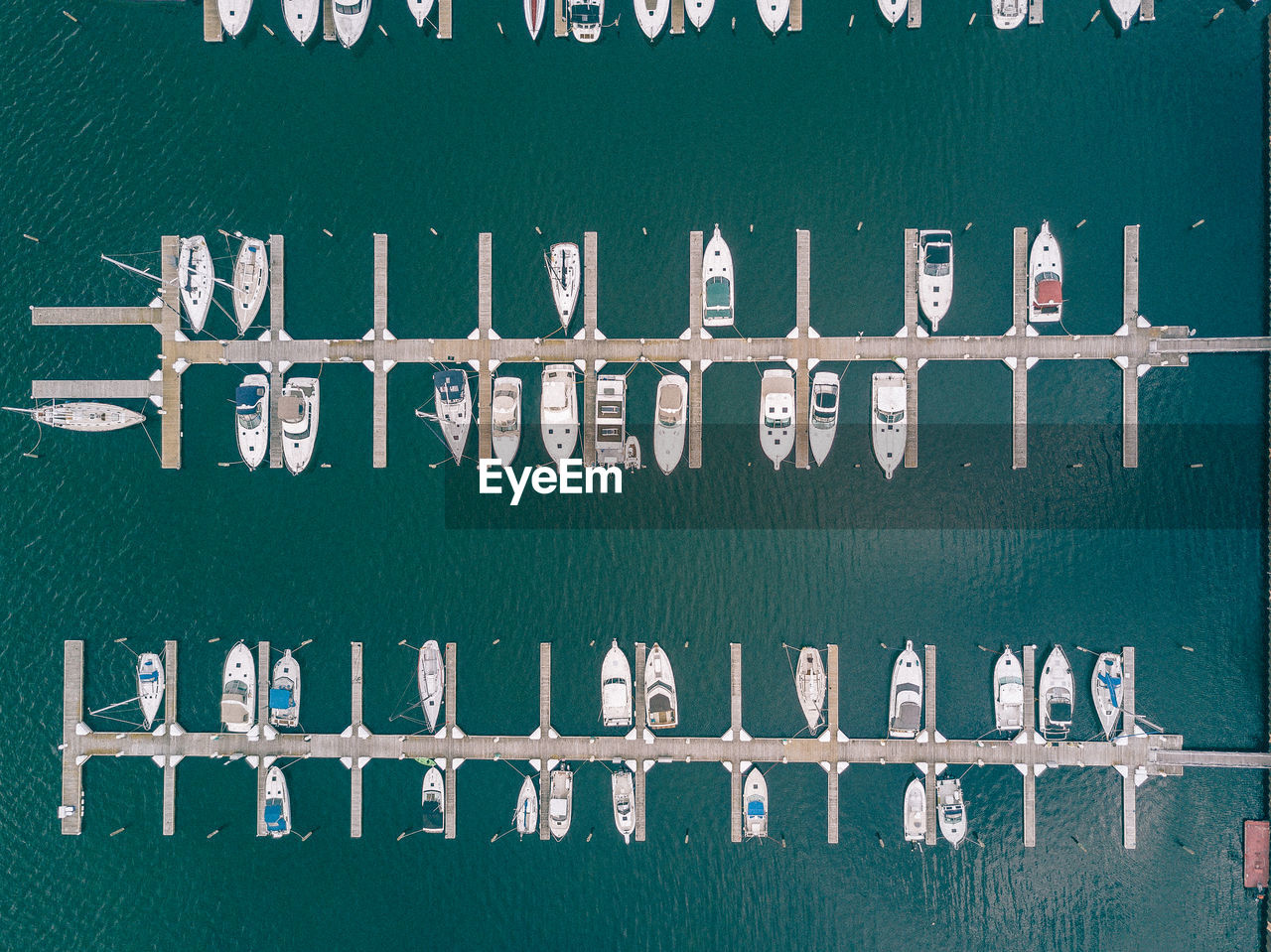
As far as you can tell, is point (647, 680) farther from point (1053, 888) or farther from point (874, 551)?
point (1053, 888)

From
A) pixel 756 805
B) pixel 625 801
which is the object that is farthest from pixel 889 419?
pixel 625 801

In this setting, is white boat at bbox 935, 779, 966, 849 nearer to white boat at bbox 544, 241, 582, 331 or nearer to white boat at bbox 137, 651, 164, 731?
white boat at bbox 544, 241, 582, 331

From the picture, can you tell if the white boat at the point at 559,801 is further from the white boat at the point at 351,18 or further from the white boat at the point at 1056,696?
the white boat at the point at 351,18

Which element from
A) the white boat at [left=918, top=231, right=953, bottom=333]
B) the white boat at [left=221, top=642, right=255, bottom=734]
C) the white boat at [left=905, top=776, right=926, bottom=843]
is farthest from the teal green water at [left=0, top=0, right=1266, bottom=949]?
the white boat at [left=221, top=642, right=255, bottom=734]

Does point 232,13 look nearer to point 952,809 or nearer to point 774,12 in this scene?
point 774,12

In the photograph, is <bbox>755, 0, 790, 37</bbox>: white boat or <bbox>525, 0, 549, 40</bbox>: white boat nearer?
<bbox>755, 0, 790, 37</bbox>: white boat

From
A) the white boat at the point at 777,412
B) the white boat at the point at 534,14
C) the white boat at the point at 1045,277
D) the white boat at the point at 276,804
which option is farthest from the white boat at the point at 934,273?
the white boat at the point at 276,804
